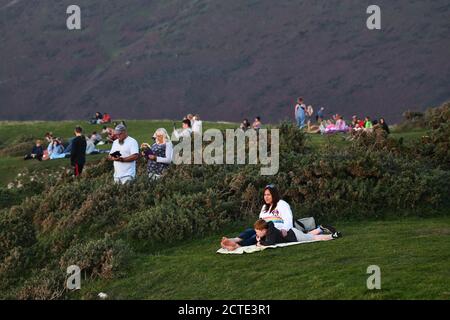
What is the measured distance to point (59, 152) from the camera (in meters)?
38.1

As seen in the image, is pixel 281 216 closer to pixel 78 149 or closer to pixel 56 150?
pixel 78 149

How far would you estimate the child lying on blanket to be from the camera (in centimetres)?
1559

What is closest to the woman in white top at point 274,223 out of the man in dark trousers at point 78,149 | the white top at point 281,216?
the white top at point 281,216

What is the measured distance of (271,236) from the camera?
1570 centimetres

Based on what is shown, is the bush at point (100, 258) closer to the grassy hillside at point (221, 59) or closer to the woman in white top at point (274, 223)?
the woman in white top at point (274, 223)

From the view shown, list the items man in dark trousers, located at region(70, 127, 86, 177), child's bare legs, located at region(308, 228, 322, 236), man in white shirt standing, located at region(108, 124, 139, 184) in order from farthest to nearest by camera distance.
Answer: man in dark trousers, located at region(70, 127, 86, 177) → man in white shirt standing, located at region(108, 124, 139, 184) → child's bare legs, located at region(308, 228, 322, 236)

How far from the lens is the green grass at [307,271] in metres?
12.3

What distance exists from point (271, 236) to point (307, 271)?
2094 mm

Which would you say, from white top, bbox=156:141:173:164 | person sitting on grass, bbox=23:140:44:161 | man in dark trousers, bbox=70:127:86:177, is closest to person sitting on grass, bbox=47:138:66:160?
person sitting on grass, bbox=23:140:44:161

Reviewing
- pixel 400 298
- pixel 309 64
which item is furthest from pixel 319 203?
pixel 309 64

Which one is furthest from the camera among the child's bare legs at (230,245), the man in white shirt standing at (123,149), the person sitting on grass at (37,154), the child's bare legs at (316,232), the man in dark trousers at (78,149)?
the person sitting on grass at (37,154)

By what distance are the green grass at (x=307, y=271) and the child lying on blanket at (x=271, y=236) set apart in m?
0.28

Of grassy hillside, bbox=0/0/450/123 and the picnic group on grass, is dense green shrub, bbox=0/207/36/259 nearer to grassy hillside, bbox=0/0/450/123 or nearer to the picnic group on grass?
the picnic group on grass

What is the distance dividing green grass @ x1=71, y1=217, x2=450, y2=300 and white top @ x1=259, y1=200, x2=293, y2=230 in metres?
0.55
